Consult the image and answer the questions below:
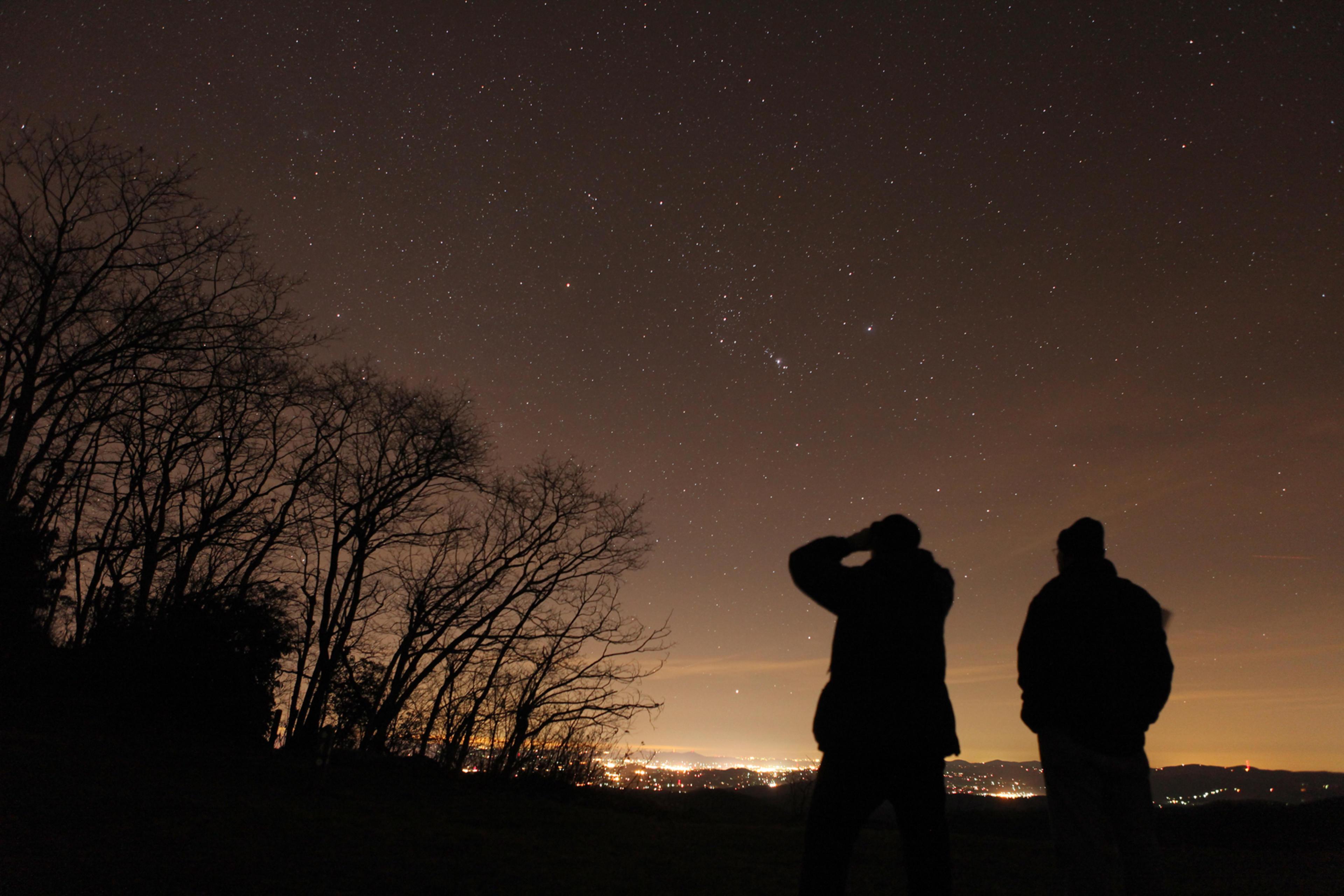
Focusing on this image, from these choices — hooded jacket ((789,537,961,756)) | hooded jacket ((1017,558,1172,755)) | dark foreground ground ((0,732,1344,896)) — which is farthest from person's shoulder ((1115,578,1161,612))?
dark foreground ground ((0,732,1344,896))

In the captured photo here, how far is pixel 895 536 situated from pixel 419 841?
5.47 meters

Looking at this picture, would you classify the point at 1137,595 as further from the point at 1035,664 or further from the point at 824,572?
the point at 824,572

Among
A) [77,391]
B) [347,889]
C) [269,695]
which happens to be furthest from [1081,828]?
[269,695]

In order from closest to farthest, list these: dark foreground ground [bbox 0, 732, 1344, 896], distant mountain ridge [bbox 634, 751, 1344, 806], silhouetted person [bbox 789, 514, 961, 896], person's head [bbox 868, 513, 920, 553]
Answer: silhouetted person [bbox 789, 514, 961, 896], person's head [bbox 868, 513, 920, 553], dark foreground ground [bbox 0, 732, 1344, 896], distant mountain ridge [bbox 634, 751, 1344, 806]

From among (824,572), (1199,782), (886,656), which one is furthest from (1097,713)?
(1199,782)

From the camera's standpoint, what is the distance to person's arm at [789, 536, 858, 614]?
2891 mm

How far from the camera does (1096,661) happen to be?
3.01m

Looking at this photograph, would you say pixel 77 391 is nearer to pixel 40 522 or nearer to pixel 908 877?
pixel 40 522

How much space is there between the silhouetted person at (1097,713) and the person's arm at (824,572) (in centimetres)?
92

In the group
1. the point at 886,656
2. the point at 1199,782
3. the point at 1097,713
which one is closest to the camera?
the point at 886,656

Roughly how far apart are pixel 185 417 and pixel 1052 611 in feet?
51.9

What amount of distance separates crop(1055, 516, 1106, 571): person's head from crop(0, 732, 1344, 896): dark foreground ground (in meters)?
3.59

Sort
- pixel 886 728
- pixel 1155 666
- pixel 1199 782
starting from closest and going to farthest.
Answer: pixel 886 728 → pixel 1155 666 → pixel 1199 782

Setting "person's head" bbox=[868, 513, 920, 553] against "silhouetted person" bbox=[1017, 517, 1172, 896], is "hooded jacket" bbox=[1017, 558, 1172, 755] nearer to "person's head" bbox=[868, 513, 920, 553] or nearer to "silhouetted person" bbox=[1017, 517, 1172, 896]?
"silhouetted person" bbox=[1017, 517, 1172, 896]
